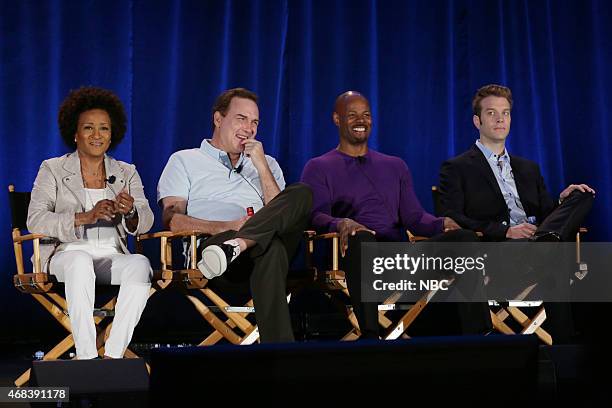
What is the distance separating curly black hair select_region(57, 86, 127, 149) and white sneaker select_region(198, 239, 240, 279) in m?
1.08

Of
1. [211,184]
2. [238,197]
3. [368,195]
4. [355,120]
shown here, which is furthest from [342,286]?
[355,120]

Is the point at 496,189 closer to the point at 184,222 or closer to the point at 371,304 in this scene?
the point at 371,304

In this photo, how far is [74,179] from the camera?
11.6 ft

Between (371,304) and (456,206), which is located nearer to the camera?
(371,304)

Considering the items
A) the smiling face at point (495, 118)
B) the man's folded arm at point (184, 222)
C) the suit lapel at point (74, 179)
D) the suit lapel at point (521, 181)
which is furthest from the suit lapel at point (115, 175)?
the suit lapel at point (521, 181)

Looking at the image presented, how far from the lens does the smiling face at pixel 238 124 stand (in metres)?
3.88

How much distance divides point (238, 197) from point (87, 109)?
0.79 meters

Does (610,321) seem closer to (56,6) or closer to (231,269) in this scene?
(231,269)

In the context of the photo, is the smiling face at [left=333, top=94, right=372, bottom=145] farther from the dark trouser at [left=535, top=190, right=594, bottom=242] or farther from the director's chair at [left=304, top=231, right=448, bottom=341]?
the dark trouser at [left=535, top=190, right=594, bottom=242]

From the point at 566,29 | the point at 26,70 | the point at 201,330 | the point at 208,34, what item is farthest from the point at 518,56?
the point at 26,70

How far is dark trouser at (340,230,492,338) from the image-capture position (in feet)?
10.8

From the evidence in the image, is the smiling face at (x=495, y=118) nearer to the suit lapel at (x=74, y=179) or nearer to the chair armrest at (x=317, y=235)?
the chair armrest at (x=317, y=235)

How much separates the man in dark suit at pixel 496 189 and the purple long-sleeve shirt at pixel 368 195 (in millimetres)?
211

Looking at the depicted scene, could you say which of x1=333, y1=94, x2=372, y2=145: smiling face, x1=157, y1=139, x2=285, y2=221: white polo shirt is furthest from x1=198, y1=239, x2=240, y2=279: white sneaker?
x1=333, y1=94, x2=372, y2=145: smiling face
